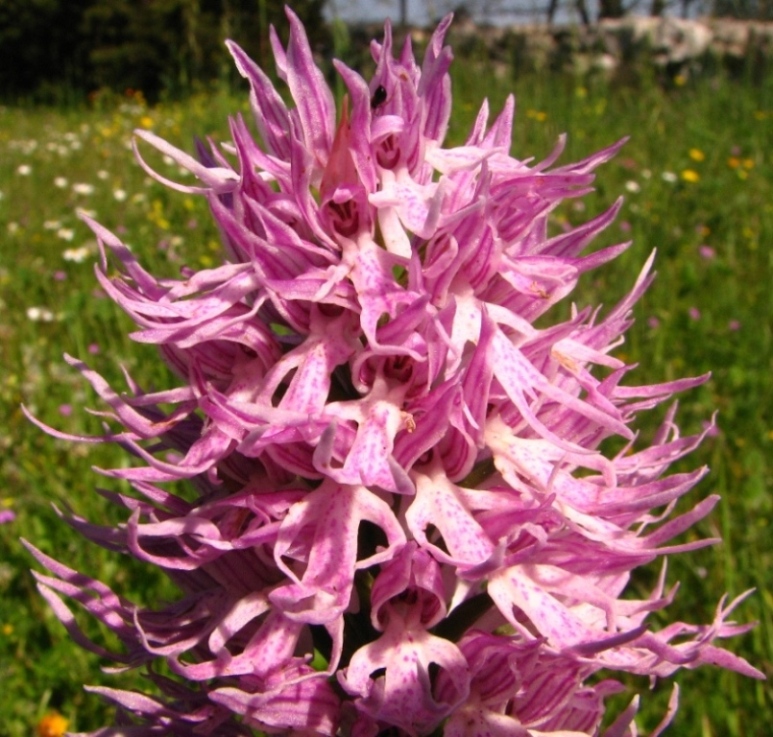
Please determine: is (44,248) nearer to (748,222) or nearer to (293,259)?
(748,222)

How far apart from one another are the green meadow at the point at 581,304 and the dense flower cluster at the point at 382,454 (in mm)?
234

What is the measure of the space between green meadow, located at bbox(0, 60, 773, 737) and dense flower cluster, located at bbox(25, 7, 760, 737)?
0.23 m

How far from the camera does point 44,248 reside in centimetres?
468

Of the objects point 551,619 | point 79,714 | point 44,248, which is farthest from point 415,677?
point 44,248

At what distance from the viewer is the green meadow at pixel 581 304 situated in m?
2.00

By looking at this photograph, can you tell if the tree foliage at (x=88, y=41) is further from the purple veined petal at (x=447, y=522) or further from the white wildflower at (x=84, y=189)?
the purple veined petal at (x=447, y=522)

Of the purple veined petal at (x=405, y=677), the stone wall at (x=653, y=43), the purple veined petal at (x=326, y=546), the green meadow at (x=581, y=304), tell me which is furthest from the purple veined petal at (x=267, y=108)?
the stone wall at (x=653, y=43)

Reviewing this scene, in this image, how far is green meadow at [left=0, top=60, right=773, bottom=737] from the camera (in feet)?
6.57

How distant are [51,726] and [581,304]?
6.98 feet

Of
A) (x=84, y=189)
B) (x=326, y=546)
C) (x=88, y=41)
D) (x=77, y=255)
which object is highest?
(x=326, y=546)

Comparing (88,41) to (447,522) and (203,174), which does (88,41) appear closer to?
(203,174)

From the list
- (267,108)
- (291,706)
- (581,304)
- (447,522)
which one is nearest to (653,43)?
(581,304)

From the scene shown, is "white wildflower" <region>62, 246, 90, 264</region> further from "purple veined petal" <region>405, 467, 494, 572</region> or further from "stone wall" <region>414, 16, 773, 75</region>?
"stone wall" <region>414, 16, 773, 75</region>

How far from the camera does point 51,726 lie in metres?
1.82
